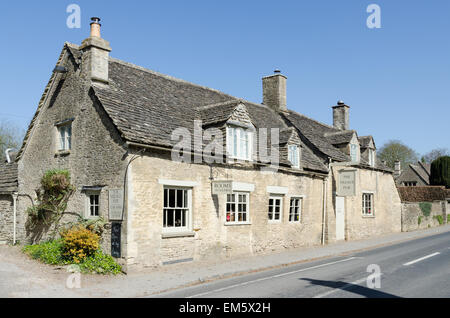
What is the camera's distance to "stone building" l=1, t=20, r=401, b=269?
45.0 feet

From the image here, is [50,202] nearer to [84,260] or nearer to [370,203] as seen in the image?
[84,260]

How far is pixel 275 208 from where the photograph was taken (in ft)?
64.4

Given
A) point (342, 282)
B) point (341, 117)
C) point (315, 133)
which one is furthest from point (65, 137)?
point (341, 117)

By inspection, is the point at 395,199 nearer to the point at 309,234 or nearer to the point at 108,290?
the point at 309,234

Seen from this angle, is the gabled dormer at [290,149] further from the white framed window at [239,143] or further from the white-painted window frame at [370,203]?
the white-painted window frame at [370,203]

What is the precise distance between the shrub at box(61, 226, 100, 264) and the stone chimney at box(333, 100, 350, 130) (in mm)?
24106

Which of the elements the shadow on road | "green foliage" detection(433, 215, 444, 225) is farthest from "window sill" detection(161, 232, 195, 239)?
"green foliage" detection(433, 215, 444, 225)

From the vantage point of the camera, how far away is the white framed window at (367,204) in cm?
2732

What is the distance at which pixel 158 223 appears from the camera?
14.0 meters

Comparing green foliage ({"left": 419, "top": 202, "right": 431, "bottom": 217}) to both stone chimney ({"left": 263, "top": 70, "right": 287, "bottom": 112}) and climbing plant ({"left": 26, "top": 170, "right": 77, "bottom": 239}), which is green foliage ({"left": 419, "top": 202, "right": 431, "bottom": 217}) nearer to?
stone chimney ({"left": 263, "top": 70, "right": 287, "bottom": 112})

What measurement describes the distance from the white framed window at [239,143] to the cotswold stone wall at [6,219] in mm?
9915

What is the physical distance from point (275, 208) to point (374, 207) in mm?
11518

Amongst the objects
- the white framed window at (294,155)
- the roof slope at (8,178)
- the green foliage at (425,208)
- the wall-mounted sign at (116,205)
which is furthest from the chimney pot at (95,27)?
the green foliage at (425,208)
